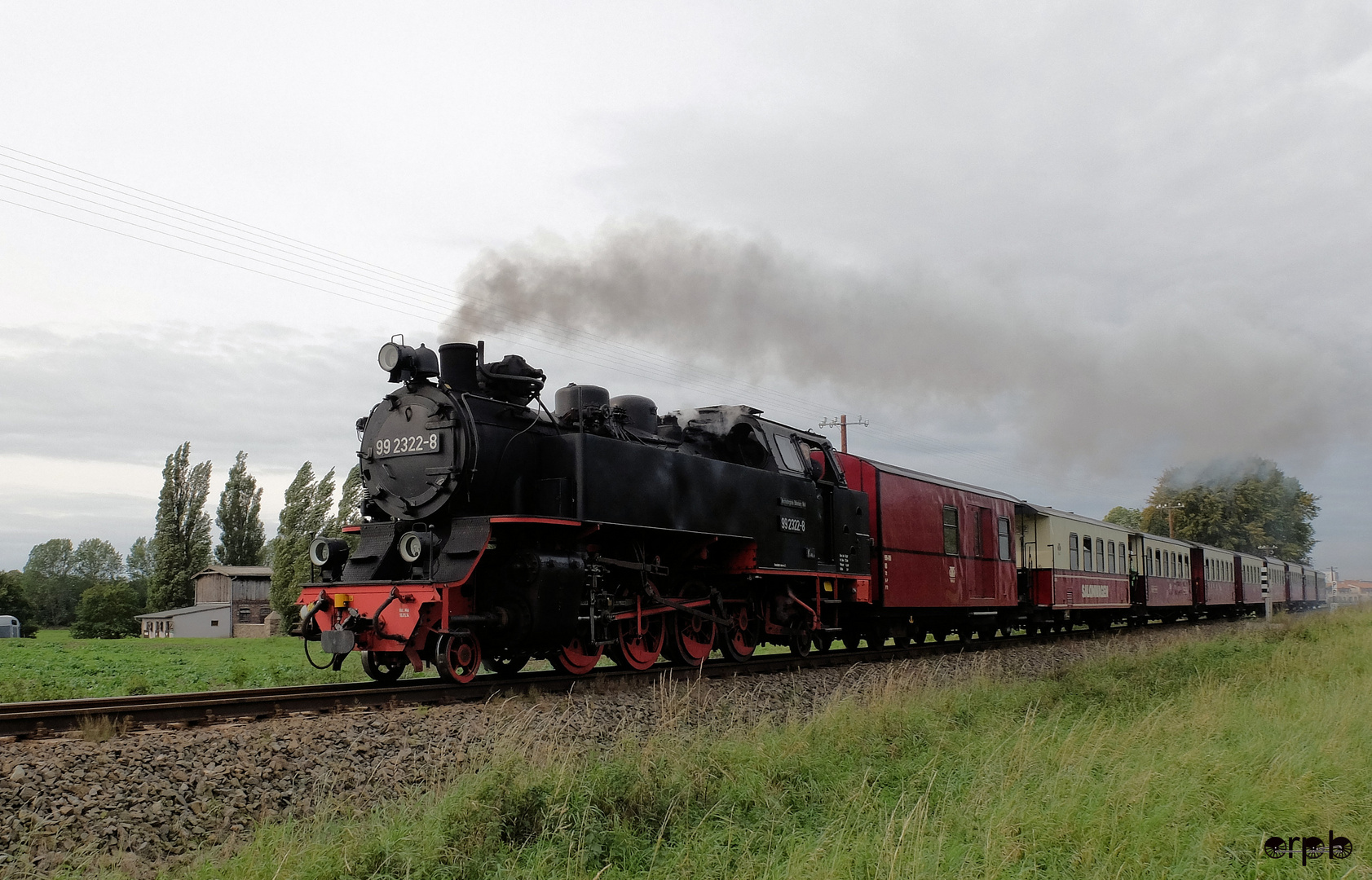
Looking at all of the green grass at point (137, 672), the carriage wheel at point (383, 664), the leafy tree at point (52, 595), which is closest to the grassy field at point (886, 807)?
the carriage wheel at point (383, 664)

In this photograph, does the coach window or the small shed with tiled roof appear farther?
the small shed with tiled roof

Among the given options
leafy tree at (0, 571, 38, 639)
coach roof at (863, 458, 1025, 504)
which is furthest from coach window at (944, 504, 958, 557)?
leafy tree at (0, 571, 38, 639)

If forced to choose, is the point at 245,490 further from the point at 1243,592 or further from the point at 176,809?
the point at 176,809

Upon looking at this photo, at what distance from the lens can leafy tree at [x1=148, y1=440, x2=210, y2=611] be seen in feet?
160

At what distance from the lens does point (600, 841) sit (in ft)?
17.2

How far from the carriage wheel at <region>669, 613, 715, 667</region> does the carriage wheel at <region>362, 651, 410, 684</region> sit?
320 cm

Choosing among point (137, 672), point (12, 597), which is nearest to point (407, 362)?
point (137, 672)

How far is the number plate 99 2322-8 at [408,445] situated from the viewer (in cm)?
914

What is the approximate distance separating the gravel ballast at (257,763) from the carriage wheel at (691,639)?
231 cm

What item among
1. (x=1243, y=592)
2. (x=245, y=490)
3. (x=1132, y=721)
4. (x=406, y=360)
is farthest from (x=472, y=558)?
(x=245, y=490)

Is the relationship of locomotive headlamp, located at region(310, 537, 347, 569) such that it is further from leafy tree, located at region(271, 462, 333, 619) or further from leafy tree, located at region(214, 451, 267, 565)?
leafy tree, located at region(214, 451, 267, 565)

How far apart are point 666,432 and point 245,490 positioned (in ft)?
162

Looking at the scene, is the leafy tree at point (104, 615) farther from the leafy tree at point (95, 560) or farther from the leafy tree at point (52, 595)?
the leafy tree at point (95, 560)

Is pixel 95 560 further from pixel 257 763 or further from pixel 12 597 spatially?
pixel 257 763
